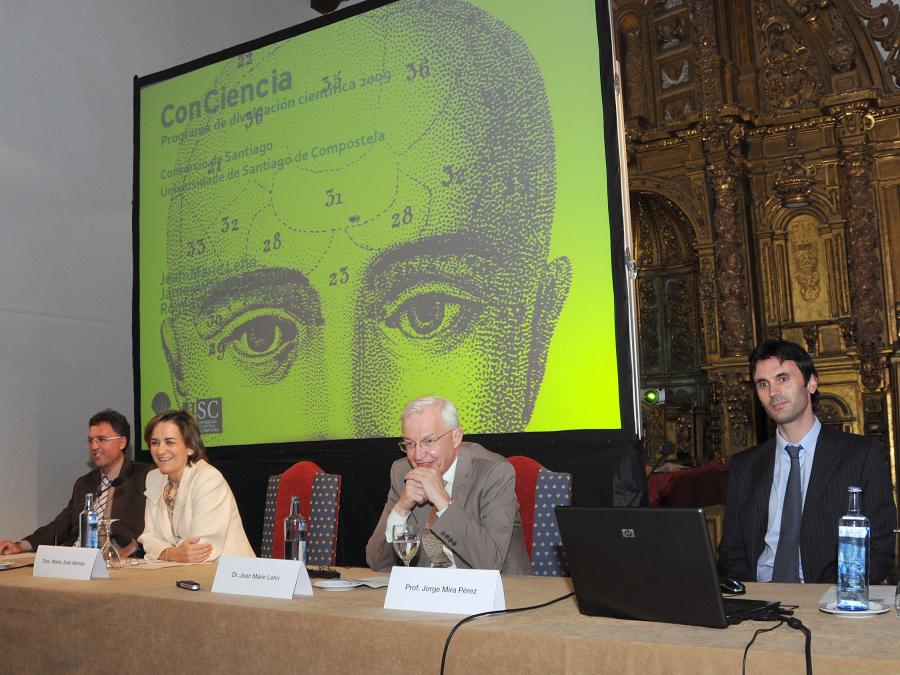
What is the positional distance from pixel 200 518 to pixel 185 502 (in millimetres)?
148

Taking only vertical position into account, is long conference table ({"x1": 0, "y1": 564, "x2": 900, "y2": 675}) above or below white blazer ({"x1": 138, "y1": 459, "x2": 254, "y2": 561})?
below

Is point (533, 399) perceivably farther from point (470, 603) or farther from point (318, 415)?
point (470, 603)

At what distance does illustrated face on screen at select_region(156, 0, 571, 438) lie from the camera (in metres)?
4.02

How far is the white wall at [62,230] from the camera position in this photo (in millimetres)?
5207

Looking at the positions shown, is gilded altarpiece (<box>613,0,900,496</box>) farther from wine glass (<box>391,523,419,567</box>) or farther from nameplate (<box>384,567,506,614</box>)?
nameplate (<box>384,567,506,614</box>)

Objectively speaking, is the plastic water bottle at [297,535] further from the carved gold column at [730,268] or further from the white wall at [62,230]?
the carved gold column at [730,268]

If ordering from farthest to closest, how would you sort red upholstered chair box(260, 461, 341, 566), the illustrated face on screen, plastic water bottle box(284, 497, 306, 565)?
the illustrated face on screen < red upholstered chair box(260, 461, 341, 566) < plastic water bottle box(284, 497, 306, 565)

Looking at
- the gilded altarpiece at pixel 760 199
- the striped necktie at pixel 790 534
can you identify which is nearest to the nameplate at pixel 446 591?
the striped necktie at pixel 790 534

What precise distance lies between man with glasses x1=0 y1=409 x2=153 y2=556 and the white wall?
0.87m

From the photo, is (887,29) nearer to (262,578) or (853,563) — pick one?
(853,563)

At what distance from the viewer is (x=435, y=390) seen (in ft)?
13.8

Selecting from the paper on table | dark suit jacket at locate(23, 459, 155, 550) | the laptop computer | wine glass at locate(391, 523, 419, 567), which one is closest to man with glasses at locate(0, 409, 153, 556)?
dark suit jacket at locate(23, 459, 155, 550)

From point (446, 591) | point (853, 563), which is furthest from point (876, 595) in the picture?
point (446, 591)

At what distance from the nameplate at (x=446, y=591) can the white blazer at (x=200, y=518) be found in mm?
1423
